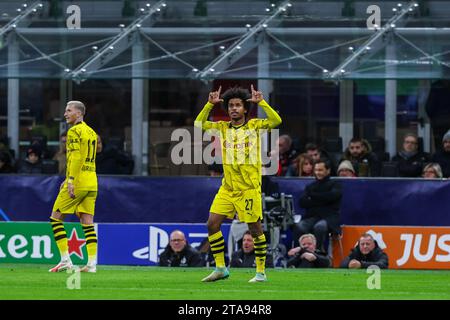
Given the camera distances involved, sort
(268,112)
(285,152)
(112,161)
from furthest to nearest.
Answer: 1. (112,161)
2. (285,152)
3. (268,112)

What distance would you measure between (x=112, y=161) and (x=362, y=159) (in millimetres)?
4008

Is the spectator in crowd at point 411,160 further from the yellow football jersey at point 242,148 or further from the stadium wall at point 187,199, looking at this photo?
the yellow football jersey at point 242,148

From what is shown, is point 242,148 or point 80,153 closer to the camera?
point 242,148

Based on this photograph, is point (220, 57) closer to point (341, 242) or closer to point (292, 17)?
point (292, 17)

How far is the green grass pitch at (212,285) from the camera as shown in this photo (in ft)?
46.6

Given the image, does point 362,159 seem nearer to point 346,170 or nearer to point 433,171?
point 346,170

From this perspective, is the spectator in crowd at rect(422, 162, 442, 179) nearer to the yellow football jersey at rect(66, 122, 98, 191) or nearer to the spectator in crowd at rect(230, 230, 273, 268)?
the spectator in crowd at rect(230, 230, 273, 268)

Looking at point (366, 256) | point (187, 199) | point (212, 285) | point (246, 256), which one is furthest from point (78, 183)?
point (187, 199)

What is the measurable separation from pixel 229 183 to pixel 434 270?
548 centimetres

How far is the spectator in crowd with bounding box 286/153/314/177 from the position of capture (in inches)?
867

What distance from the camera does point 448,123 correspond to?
25.2m

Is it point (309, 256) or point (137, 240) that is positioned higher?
point (137, 240)

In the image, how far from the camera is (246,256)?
1973 centimetres
